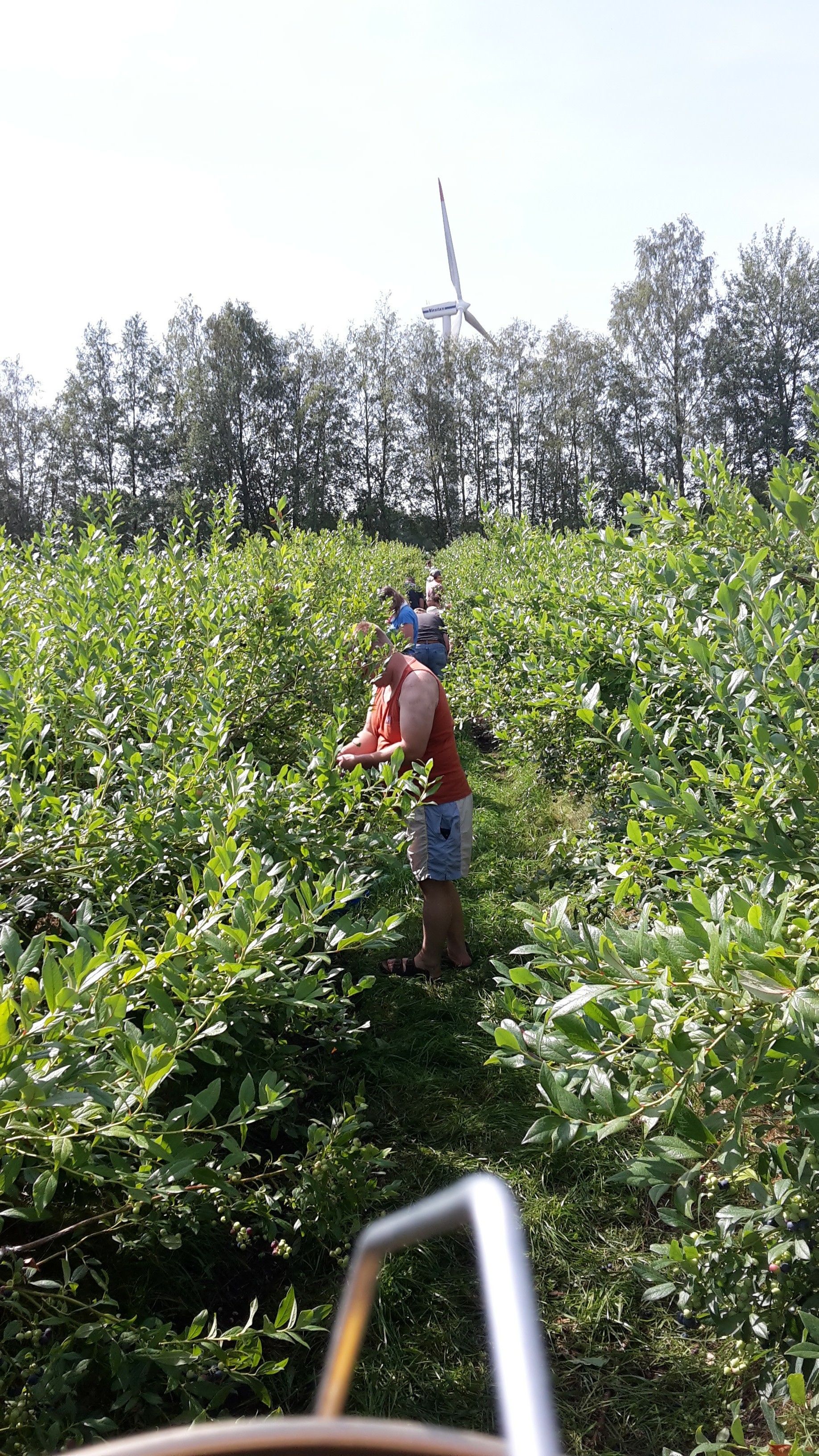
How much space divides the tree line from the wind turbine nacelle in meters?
20.5

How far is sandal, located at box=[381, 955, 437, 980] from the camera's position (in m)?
5.05

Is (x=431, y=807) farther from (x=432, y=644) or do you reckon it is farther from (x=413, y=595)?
(x=413, y=595)

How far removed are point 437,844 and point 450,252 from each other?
24.3 m

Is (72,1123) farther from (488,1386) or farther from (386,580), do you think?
(386,580)

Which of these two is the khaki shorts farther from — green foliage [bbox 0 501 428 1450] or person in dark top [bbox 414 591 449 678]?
person in dark top [bbox 414 591 449 678]

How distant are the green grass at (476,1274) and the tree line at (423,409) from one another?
44.1 metres

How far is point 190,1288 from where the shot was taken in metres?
2.52

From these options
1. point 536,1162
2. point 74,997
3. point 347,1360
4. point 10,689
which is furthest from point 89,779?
point 347,1360

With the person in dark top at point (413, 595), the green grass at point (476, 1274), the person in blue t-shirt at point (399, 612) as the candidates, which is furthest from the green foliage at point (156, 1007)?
the person in dark top at point (413, 595)

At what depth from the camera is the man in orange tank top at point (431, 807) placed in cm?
477

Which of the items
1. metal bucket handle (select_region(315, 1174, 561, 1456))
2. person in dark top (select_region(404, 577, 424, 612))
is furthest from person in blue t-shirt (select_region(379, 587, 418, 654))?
metal bucket handle (select_region(315, 1174, 561, 1456))

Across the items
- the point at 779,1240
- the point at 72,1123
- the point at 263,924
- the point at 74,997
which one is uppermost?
the point at 74,997

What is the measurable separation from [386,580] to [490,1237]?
1343 cm

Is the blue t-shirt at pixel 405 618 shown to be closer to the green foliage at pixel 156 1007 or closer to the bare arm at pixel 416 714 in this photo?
the bare arm at pixel 416 714
